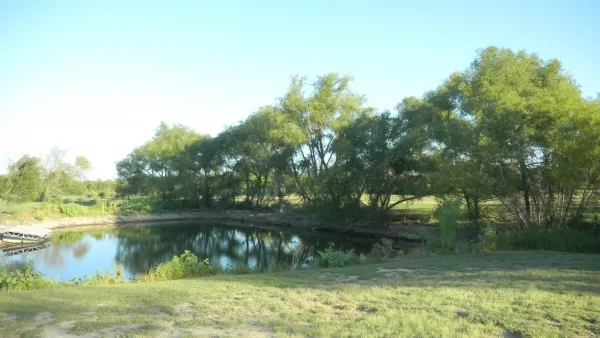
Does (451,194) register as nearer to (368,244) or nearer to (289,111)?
(368,244)

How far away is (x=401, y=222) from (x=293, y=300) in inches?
994

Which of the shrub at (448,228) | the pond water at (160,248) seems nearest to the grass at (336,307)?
the shrub at (448,228)

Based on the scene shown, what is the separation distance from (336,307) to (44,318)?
12.4 feet

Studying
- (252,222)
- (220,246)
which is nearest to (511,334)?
(220,246)

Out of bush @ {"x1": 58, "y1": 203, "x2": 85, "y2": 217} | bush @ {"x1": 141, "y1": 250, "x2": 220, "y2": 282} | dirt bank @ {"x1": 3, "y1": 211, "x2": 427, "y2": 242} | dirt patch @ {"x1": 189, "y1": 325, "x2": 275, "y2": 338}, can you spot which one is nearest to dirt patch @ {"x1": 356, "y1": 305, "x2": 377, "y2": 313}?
dirt patch @ {"x1": 189, "y1": 325, "x2": 275, "y2": 338}

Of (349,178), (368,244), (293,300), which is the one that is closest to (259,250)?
(368,244)

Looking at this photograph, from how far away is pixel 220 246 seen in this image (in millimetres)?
24891

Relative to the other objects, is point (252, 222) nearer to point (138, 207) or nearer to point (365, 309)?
point (138, 207)

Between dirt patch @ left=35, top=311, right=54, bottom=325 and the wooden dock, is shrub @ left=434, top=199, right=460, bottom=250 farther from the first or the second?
the wooden dock

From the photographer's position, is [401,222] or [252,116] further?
[252,116]

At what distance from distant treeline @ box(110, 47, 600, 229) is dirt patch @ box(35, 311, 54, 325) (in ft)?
45.3

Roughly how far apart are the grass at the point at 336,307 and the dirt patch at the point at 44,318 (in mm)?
12

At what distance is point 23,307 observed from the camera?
5.75 meters

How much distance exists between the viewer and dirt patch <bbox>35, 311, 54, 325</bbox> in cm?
496
